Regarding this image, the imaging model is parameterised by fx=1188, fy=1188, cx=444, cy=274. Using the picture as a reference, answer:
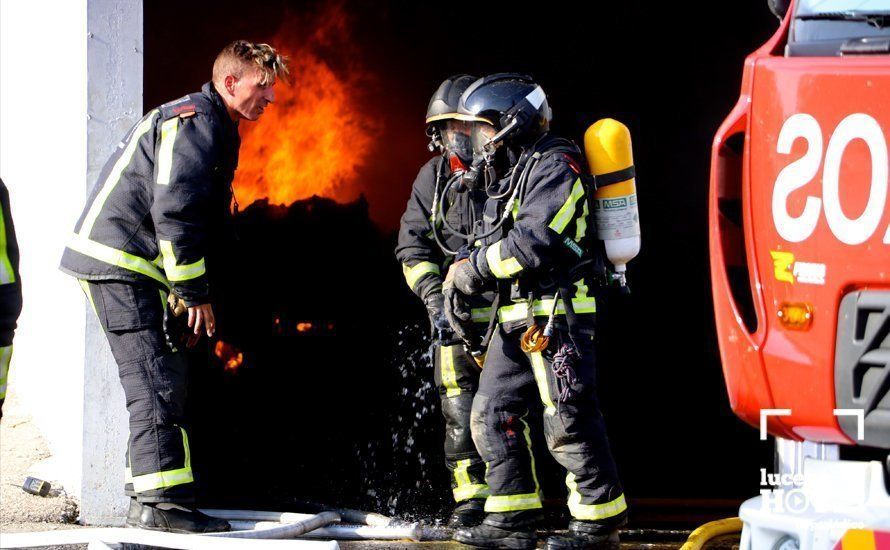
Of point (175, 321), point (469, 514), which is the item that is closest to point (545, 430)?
point (469, 514)

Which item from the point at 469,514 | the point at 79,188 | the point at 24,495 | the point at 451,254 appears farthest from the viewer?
the point at 24,495

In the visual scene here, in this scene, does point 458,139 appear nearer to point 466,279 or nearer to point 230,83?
point 466,279

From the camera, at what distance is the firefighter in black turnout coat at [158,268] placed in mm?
5180

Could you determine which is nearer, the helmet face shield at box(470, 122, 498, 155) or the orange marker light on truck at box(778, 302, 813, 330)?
the orange marker light on truck at box(778, 302, 813, 330)

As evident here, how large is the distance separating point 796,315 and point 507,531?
7.62 feet

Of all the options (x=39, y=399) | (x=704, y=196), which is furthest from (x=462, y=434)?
(x=704, y=196)

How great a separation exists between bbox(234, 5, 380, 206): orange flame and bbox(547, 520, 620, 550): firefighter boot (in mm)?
3719

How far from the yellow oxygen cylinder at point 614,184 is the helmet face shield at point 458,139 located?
74cm

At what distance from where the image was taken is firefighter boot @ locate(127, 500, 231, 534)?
207 inches

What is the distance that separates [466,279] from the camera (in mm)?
5457

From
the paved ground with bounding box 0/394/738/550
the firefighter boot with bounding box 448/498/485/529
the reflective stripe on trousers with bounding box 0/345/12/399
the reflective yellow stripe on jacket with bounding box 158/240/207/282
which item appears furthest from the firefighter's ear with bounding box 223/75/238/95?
the firefighter boot with bounding box 448/498/485/529

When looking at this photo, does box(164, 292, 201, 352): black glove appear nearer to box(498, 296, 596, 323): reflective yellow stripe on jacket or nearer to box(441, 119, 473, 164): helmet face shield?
box(498, 296, 596, 323): reflective yellow stripe on jacket

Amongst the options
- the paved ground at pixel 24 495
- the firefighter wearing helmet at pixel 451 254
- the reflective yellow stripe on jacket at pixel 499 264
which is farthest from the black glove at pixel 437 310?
the paved ground at pixel 24 495

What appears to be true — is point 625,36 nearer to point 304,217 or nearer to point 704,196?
point 704,196
